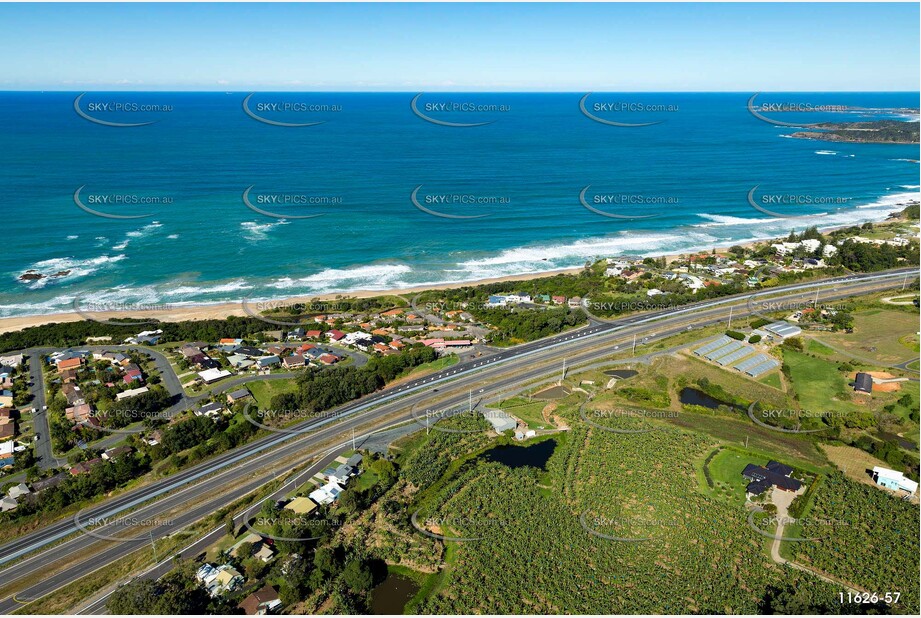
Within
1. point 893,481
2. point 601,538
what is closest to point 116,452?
point 601,538

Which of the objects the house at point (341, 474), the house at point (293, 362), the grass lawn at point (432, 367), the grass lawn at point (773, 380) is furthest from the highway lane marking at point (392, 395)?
the grass lawn at point (773, 380)

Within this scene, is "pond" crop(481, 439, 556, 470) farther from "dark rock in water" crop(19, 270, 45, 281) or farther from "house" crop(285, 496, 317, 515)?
"dark rock in water" crop(19, 270, 45, 281)

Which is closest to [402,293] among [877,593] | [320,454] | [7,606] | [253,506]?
[320,454]

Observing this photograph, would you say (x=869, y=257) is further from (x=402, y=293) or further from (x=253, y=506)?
(x=253, y=506)

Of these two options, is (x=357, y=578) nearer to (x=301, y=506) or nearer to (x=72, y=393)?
(x=301, y=506)

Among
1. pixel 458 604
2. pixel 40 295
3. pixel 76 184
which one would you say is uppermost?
pixel 76 184
